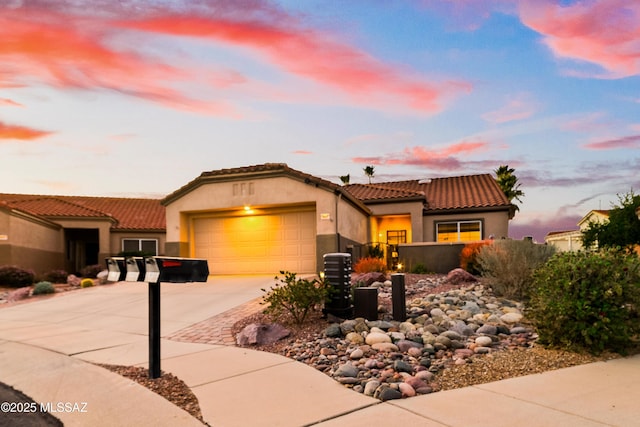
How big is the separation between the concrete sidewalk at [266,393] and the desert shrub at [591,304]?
1.55 feet

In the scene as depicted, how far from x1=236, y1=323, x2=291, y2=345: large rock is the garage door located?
10374 millimetres

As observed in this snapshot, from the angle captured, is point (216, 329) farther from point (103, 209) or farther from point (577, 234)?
point (577, 234)

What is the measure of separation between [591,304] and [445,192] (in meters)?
19.8

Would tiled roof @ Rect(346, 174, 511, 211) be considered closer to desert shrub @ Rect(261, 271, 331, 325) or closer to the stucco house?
the stucco house

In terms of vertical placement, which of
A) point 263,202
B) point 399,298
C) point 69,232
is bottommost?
point 399,298

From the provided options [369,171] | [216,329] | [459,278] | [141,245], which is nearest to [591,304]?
[216,329]

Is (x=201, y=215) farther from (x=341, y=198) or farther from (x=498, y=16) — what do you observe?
(x=498, y=16)

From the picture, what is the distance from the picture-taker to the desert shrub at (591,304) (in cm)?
647

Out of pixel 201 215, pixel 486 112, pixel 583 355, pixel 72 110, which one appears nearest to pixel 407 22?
pixel 486 112

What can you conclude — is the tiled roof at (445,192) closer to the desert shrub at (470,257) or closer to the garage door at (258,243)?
the garage door at (258,243)

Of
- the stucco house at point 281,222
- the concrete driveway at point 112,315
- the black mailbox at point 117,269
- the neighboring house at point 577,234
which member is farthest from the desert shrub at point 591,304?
the neighboring house at point 577,234

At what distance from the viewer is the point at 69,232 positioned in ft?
93.6

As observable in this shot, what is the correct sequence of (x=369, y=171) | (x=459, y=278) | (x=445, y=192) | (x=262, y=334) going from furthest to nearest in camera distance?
(x=369, y=171) → (x=445, y=192) → (x=459, y=278) → (x=262, y=334)

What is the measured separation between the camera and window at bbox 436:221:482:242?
2295 cm
